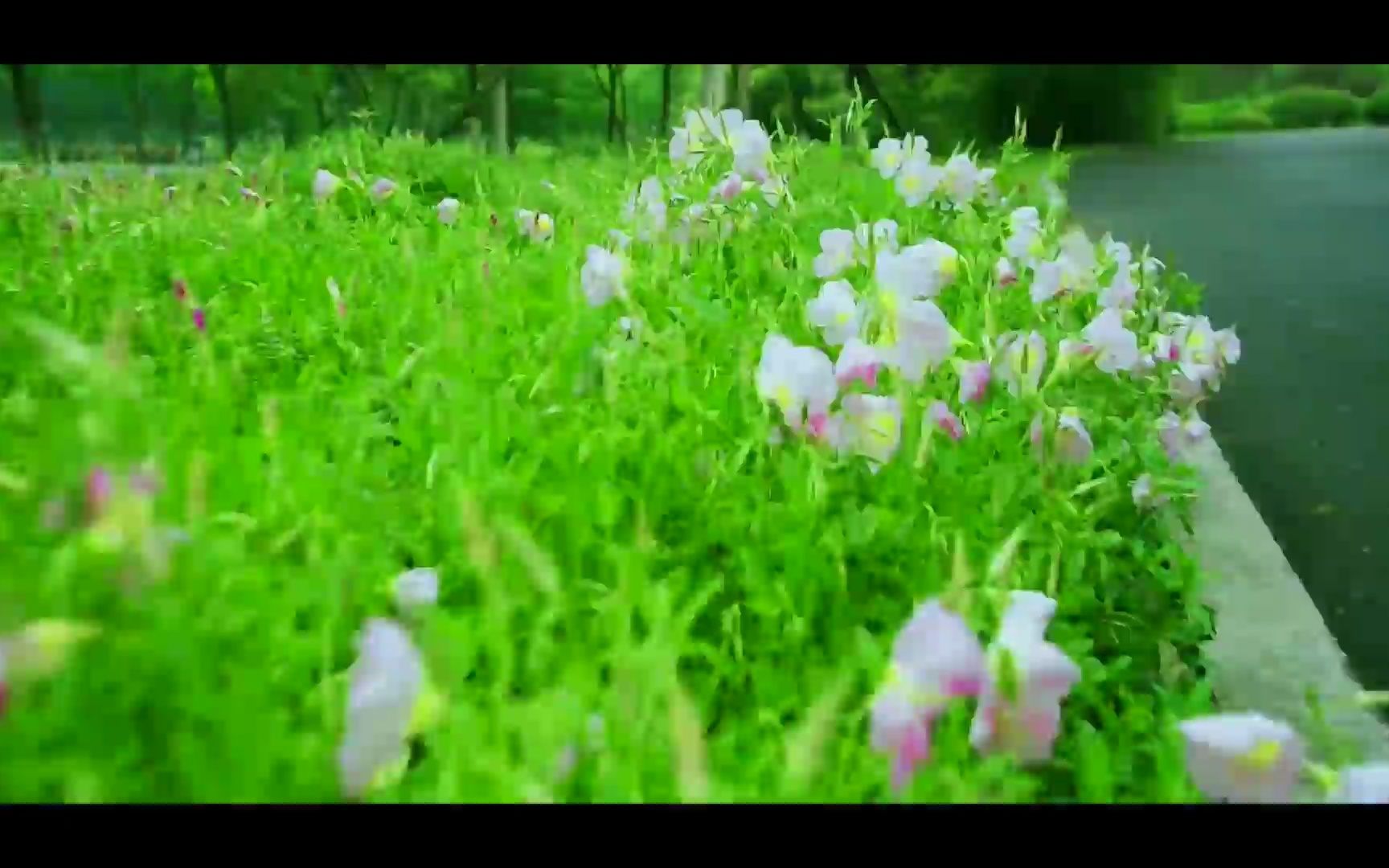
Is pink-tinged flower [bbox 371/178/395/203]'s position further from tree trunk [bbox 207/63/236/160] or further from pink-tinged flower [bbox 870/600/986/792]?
pink-tinged flower [bbox 870/600/986/792]

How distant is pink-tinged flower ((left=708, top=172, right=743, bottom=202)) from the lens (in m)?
2.10

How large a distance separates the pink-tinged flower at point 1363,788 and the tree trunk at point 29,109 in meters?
1.75

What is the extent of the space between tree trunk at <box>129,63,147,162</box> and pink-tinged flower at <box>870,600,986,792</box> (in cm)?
204

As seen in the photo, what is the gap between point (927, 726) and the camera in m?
0.73

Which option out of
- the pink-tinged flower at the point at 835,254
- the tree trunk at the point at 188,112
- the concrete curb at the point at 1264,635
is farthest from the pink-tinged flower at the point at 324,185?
the concrete curb at the point at 1264,635

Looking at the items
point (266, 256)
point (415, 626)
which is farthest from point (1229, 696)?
point (266, 256)

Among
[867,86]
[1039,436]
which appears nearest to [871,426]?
[1039,436]

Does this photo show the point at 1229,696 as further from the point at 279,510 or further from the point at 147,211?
the point at 147,211

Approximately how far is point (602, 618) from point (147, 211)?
2.18 m

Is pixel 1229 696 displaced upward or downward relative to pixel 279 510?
downward

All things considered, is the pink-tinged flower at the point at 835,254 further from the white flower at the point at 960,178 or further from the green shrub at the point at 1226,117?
the green shrub at the point at 1226,117

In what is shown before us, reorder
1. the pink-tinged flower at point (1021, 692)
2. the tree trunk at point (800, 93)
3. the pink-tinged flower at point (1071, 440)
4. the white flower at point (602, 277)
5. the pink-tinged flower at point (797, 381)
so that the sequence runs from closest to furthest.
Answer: the pink-tinged flower at point (1021, 692)
the pink-tinged flower at point (797, 381)
the pink-tinged flower at point (1071, 440)
the white flower at point (602, 277)
the tree trunk at point (800, 93)

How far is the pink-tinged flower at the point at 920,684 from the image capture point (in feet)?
2.35

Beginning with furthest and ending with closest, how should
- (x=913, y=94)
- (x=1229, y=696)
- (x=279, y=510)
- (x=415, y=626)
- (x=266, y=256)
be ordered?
1. (x=913, y=94)
2. (x=266, y=256)
3. (x=1229, y=696)
4. (x=279, y=510)
5. (x=415, y=626)
